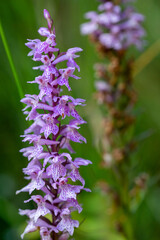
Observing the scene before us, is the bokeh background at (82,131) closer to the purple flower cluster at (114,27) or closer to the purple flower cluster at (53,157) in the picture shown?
the purple flower cluster at (114,27)

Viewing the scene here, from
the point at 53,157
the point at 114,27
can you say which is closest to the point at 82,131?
the point at 114,27

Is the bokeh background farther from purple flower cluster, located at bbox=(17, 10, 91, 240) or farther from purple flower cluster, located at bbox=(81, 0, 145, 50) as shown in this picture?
purple flower cluster, located at bbox=(17, 10, 91, 240)

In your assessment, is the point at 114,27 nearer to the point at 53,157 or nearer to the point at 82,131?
the point at 82,131

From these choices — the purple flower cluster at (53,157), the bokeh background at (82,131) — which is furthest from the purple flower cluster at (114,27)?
the purple flower cluster at (53,157)

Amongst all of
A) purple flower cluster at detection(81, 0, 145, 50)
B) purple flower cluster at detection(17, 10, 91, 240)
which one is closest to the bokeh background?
purple flower cluster at detection(81, 0, 145, 50)

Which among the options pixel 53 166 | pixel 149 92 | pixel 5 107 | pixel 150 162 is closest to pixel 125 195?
pixel 150 162

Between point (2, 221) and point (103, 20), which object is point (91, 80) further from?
point (2, 221)

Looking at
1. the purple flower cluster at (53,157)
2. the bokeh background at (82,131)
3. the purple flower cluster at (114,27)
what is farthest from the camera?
the purple flower cluster at (114,27)
